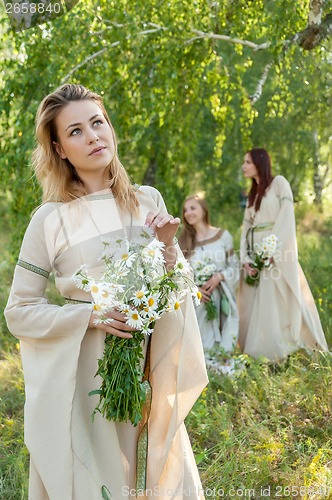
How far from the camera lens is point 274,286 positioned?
648 cm

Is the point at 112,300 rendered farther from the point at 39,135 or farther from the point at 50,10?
the point at 50,10

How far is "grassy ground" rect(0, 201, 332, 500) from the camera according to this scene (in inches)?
141

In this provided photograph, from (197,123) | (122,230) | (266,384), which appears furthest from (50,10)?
(122,230)

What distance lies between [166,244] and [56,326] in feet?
1.58

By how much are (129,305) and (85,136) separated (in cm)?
65

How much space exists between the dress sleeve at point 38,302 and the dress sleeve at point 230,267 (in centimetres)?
422

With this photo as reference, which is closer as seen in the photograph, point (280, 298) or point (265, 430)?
point (265, 430)

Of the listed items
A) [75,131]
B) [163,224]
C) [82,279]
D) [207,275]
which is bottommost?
[207,275]

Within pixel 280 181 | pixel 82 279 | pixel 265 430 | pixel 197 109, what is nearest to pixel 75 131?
pixel 82 279

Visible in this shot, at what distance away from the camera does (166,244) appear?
8.26 feet

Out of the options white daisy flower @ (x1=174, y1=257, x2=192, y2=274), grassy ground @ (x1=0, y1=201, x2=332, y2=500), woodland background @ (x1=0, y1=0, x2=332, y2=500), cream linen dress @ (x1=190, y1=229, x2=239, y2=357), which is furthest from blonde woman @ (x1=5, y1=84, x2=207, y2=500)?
cream linen dress @ (x1=190, y1=229, x2=239, y2=357)

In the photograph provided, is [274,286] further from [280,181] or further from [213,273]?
[280,181]

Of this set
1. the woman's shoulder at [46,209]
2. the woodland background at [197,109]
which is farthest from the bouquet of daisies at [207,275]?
the woman's shoulder at [46,209]

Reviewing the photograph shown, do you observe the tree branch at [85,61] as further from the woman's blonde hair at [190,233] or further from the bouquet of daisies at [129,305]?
the bouquet of daisies at [129,305]
